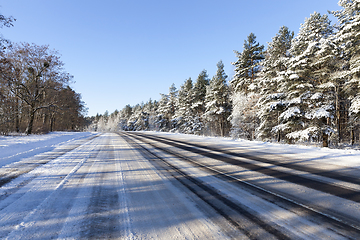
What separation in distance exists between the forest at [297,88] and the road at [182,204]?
11.6m

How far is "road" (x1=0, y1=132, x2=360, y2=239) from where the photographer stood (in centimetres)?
210

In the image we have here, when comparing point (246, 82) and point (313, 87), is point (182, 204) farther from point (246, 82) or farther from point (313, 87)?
point (246, 82)

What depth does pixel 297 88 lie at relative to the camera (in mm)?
14828

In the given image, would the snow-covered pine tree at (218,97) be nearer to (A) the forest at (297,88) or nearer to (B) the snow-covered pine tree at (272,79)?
(A) the forest at (297,88)

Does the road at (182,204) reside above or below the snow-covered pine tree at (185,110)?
below

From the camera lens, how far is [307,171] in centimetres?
452

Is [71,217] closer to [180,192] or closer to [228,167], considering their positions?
[180,192]

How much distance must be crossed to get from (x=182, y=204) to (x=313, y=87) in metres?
17.0

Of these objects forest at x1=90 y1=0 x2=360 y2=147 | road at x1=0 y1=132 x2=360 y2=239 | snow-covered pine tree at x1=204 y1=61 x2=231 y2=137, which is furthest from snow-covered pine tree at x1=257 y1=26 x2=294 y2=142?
road at x1=0 y1=132 x2=360 y2=239

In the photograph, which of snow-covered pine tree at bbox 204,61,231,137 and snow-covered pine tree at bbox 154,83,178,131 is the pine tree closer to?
snow-covered pine tree at bbox 204,61,231,137

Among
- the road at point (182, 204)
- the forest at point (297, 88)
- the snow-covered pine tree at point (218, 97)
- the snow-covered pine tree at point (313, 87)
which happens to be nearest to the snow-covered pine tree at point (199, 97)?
the forest at point (297, 88)

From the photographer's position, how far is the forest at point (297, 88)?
12.9m

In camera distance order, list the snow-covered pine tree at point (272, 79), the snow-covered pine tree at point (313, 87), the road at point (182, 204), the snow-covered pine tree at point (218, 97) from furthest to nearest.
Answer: the snow-covered pine tree at point (218, 97), the snow-covered pine tree at point (272, 79), the snow-covered pine tree at point (313, 87), the road at point (182, 204)

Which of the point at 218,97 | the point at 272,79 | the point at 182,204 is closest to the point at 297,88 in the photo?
the point at 272,79
